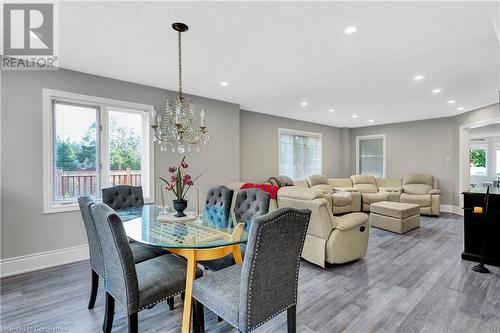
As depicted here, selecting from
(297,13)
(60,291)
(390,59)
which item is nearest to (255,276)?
(297,13)

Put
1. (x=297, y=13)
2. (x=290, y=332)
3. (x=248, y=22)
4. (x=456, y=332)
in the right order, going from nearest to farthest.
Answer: (x=290, y=332) < (x=456, y=332) < (x=297, y=13) < (x=248, y=22)

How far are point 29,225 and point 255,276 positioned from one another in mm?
3227

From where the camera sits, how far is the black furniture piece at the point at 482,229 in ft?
10.5

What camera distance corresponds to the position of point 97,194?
12.2 feet

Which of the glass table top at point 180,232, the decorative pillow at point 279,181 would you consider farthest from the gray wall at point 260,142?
the glass table top at point 180,232

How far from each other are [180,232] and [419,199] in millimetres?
6336

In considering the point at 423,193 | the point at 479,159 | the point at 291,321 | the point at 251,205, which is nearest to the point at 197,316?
the point at 291,321

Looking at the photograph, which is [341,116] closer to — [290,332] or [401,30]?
[401,30]

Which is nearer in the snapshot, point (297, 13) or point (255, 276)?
point (255, 276)

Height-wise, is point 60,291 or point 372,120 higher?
point 372,120

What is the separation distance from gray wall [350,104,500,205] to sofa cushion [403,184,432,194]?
72cm

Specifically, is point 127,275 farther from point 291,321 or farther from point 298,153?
point 298,153

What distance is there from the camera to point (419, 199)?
20.5 feet

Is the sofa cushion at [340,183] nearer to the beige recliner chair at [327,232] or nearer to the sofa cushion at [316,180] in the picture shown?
the sofa cushion at [316,180]
